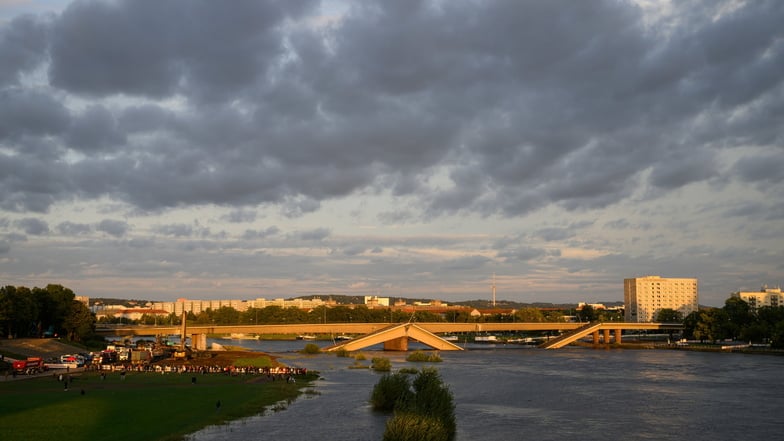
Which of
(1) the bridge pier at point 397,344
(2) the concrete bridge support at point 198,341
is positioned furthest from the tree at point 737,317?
(2) the concrete bridge support at point 198,341

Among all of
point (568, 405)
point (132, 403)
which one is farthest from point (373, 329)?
point (132, 403)

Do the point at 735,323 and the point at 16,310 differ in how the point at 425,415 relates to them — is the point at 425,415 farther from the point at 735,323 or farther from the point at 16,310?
the point at 735,323

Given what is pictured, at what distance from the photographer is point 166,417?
142 ft

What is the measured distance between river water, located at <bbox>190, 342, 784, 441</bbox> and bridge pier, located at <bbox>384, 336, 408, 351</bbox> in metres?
34.6

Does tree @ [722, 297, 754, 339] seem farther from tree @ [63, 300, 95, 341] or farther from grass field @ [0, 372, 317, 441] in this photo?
tree @ [63, 300, 95, 341]

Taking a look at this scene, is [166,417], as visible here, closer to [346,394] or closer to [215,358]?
[346,394]

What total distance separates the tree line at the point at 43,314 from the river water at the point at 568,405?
37442 mm

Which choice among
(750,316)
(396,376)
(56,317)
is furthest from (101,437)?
(750,316)

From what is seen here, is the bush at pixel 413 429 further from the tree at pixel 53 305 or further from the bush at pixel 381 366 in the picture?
the tree at pixel 53 305

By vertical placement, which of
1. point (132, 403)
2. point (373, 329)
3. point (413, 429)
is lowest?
point (132, 403)

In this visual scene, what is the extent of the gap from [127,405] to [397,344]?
9060 centimetres

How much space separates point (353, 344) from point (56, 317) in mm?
46088

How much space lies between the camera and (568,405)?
57.1 metres

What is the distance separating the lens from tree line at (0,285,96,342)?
98.0m
